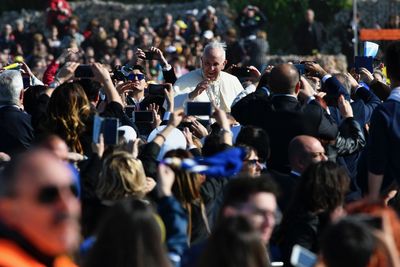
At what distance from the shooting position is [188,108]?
28.1 feet

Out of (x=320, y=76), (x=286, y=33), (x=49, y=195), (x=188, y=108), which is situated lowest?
(x=286, y=33)

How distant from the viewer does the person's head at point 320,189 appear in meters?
7.18

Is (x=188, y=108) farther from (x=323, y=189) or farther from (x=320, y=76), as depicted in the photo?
(x=320, y=76)

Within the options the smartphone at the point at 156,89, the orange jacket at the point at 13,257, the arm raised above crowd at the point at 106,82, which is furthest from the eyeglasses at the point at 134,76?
the orange jacket at the point at 13,257

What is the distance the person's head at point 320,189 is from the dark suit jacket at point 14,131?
8.77 ft

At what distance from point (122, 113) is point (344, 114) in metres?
1.56

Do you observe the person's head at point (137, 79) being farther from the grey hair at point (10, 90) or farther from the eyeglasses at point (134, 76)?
the grey hair at point (10, 90)

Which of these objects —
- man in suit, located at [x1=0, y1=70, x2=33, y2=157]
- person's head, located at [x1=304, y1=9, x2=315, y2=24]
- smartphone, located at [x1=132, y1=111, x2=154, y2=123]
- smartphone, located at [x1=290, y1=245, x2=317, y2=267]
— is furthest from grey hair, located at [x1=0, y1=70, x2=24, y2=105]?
person's head, located at [x1=304, y1=9, x2=315, y2=24]

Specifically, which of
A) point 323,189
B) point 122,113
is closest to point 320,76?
point 122,113

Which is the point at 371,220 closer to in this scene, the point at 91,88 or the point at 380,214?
the point at 380,214

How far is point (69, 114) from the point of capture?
877 centimetres

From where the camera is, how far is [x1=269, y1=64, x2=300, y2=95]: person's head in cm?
902

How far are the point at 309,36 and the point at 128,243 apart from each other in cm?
2509

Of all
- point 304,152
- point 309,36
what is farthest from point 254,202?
point 309,36
